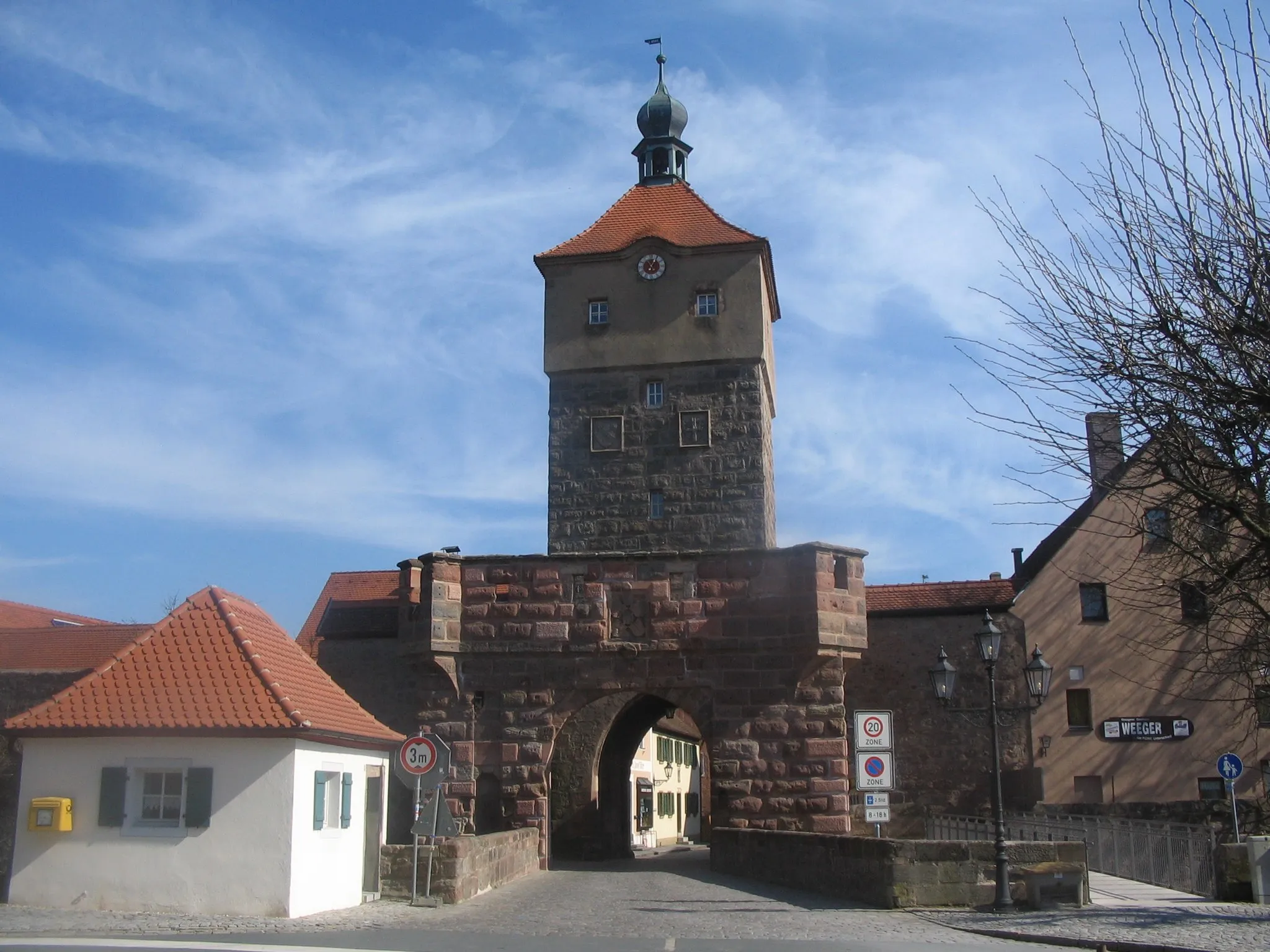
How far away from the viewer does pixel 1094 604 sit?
3014cm

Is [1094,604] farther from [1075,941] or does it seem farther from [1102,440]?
[1102,440]

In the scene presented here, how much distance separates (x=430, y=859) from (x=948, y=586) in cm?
1792

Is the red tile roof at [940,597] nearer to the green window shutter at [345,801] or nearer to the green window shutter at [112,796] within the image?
the green window shutter at [345,801]

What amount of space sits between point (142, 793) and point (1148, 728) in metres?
22.1

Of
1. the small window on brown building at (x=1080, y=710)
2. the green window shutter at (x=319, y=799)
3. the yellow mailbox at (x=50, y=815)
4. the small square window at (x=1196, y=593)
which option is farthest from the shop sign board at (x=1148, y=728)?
the yellow mailbox at (x=50, y=815)

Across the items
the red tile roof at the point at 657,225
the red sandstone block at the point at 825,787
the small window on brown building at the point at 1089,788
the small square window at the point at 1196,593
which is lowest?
the small window on brown building at the point at 1089,788

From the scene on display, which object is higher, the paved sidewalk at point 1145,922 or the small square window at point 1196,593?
the small square window at point 1196,593

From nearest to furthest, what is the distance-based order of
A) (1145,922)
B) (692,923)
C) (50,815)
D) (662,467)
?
(1145,922), (692,923), (50,815), (662,467)

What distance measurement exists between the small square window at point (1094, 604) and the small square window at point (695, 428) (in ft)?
30.0

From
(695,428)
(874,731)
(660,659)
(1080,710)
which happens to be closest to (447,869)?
(874,731)

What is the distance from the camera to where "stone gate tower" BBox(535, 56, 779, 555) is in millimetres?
28844

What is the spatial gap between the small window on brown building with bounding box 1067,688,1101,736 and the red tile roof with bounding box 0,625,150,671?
20.8 meters

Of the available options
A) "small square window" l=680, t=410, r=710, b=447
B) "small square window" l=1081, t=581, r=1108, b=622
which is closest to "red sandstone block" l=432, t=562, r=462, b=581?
"small square window" l=680, t=410, r=710, b=447

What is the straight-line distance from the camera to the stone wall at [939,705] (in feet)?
94.5
